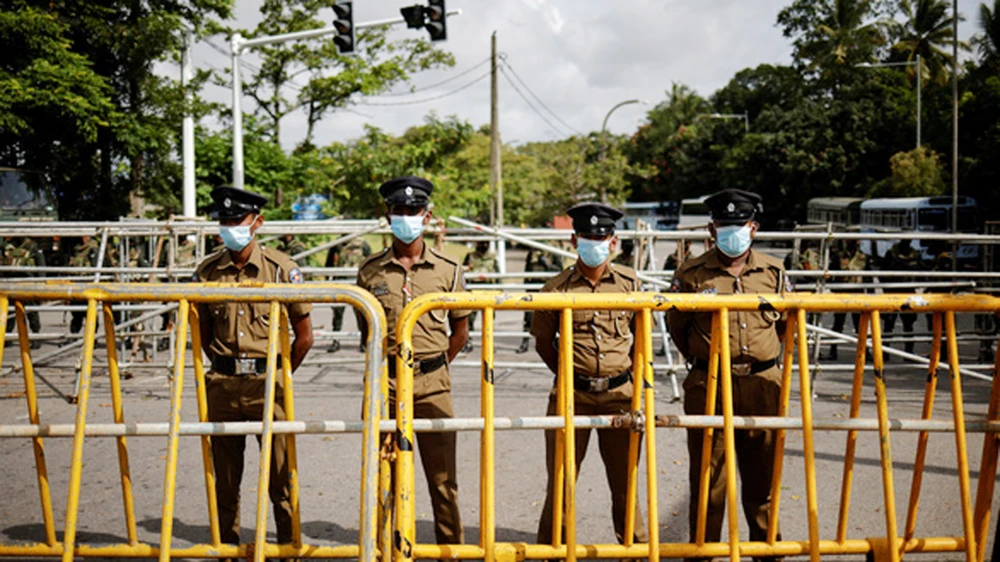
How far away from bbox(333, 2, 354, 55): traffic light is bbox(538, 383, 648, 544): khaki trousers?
1087cm

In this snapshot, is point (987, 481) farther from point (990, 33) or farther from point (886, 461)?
point (990, 33)

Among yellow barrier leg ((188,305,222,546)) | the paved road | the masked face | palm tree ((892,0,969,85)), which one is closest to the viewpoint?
yellow barrier leg ((188,305,222,546))

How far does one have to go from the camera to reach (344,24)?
1330 centimetres

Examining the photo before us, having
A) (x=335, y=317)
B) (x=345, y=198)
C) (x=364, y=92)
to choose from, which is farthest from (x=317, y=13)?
(x=335, y=317)

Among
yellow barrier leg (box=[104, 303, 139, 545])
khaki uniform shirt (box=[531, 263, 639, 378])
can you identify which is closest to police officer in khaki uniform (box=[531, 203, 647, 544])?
khaki uniform shirt (box=[531, 263, 639, 378])

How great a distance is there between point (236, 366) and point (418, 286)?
1050 mm

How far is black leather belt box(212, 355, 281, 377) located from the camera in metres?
4.07

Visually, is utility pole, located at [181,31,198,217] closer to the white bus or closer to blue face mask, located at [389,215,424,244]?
blue face mask, located at [389,215,424,244]

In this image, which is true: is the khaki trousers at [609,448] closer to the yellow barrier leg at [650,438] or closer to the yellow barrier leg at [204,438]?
the yellow barrier leg at [650,438]

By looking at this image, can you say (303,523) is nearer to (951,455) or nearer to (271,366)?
(271,366)

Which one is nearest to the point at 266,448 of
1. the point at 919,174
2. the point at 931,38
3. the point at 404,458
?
the point at 404,458

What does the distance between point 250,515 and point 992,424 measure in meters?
4.29

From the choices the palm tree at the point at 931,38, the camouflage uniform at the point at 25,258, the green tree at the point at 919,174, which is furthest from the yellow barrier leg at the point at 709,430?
the palm tree at the point at 931,38

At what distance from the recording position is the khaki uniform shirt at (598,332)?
4094mm
